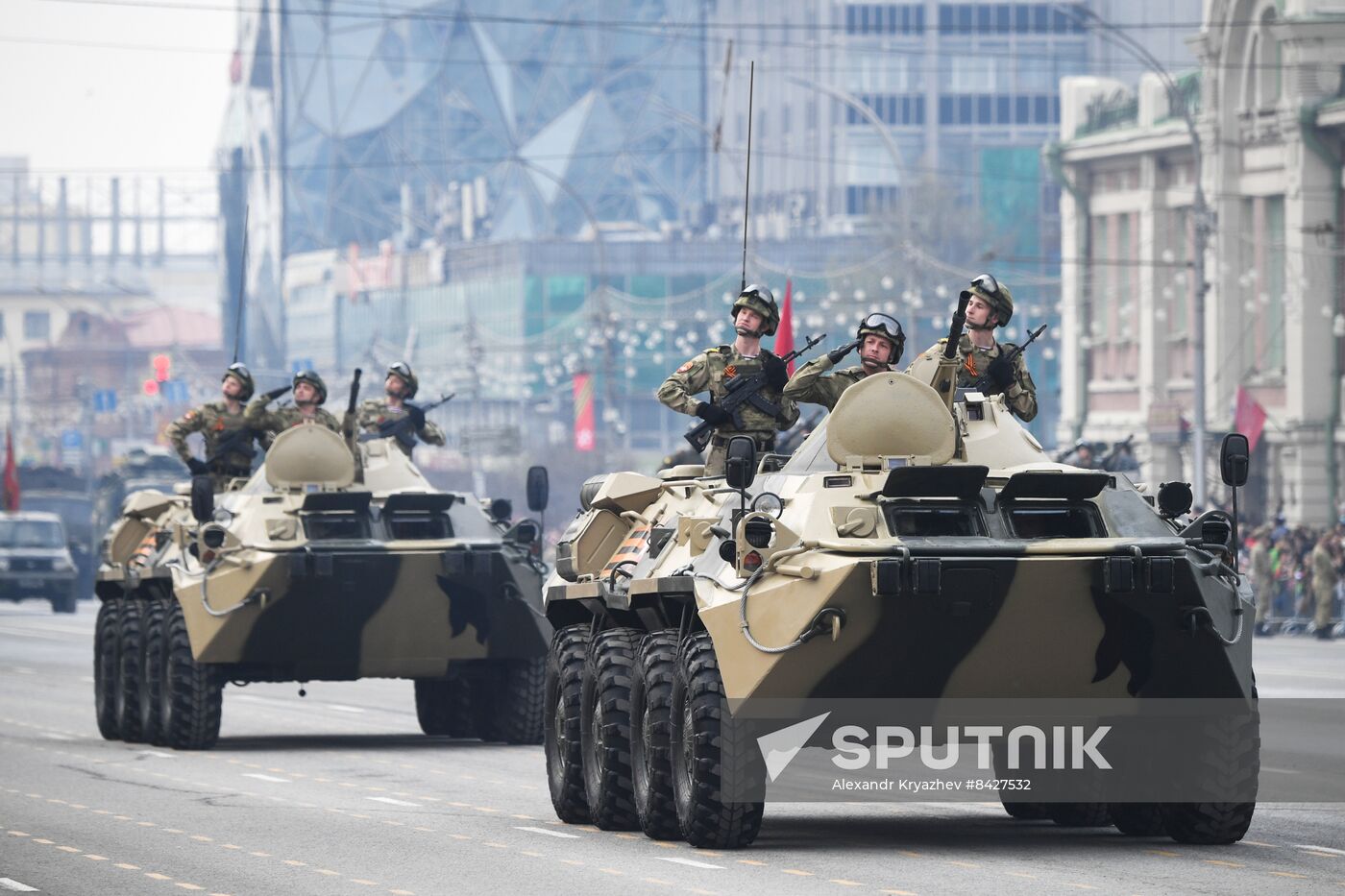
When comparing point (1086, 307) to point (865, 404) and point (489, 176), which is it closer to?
point (865, 404)

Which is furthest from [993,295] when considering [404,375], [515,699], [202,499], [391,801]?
[404,375]

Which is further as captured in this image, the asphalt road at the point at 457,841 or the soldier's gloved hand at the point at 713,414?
the soldier's gloved hand at the point at 713,414

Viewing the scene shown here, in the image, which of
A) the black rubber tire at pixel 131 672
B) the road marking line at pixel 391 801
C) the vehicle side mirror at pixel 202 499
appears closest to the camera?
the road marking line at pixel 391 801

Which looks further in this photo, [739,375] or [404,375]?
[404,375]

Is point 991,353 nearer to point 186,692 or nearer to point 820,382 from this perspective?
point 820,382

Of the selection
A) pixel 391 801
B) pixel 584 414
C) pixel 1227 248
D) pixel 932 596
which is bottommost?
pixel 391 801

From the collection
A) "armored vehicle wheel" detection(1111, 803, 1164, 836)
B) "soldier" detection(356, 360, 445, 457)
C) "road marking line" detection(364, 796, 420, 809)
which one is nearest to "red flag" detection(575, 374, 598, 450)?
"soldier" detection(356, 360, 445, 457)

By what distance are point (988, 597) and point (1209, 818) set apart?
5.25 feet

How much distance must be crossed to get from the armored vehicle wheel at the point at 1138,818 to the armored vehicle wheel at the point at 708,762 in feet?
6.20

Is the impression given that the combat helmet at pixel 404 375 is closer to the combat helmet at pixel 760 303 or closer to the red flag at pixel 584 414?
the combat helmet at pixel 760 303

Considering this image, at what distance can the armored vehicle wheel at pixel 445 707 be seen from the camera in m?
23.4

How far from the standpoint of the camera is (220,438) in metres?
23.6

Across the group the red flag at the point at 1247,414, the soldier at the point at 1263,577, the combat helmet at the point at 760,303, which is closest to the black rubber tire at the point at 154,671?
the combat helmet at the point at 760,303

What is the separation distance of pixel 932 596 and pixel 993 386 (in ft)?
8.04
